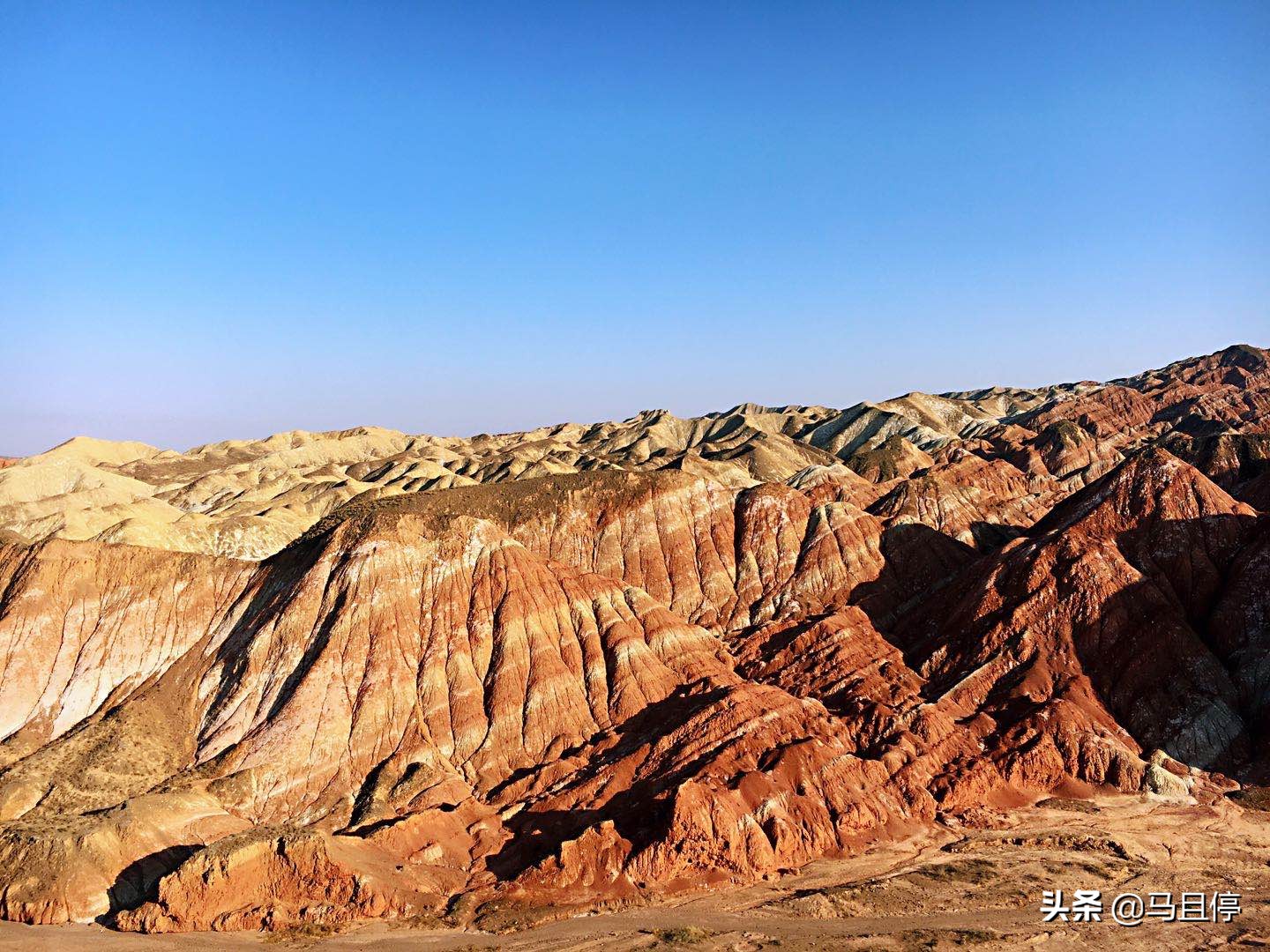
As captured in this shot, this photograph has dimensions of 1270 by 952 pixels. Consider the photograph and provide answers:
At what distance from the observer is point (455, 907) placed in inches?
1805

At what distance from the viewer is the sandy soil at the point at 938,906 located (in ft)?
135

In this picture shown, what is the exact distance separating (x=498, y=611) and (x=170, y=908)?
2985cm

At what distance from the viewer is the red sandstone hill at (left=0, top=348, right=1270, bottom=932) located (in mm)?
48000

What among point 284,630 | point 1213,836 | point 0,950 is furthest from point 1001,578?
point 0,950

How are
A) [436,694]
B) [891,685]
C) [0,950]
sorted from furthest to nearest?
1. [891,685]
2. [436,694]
3. [0,950]

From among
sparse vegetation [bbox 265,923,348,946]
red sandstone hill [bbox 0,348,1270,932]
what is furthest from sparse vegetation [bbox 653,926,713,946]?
sparse vegetation [bbox 265,923,348,946]

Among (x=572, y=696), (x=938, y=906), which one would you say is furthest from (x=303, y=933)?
(x=938, y=906)

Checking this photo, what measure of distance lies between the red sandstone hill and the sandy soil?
6.52 feet

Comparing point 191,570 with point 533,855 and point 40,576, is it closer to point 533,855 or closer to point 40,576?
point 40,576

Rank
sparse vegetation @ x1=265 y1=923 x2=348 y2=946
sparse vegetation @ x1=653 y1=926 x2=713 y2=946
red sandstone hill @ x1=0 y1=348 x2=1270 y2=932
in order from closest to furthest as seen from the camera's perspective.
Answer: sparse vegetation @ x1=653 y1=926 x2=713 y2=946
sparse vegetation @ x1=265 y1=923 x2=348 y2=946
red sandstone hill @ x1=0 y1=348 x2=1270 y2=932

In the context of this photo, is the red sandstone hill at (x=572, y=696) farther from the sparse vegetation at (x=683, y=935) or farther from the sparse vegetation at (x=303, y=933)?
the sparse vegetation at (x=683, y=935)

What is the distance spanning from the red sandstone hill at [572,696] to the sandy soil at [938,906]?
1.99 m

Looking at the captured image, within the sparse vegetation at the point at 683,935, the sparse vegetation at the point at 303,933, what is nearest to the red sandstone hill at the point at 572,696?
the sparse vegetation at the point at 303,933

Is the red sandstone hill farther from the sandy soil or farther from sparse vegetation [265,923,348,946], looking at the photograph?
the sandy soil
